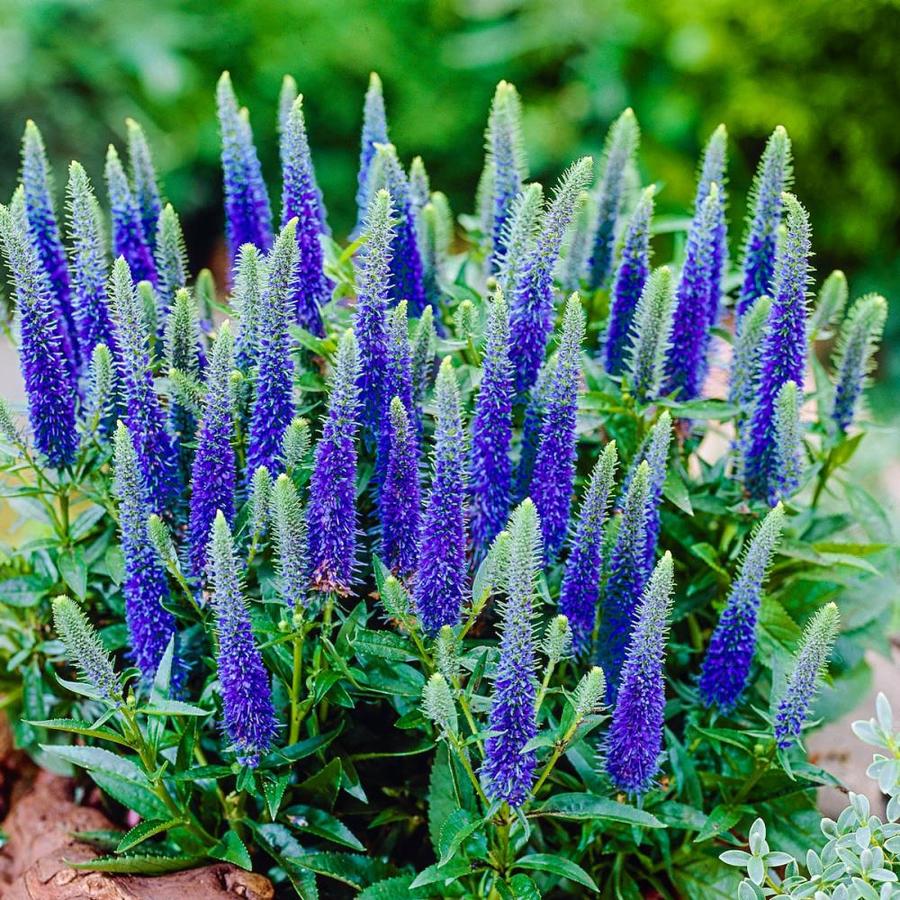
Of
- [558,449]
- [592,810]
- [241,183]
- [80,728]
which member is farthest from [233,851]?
[241,183]

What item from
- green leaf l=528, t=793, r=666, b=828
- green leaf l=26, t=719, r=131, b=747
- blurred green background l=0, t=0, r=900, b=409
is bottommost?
green leaf l=528, t=793, r=666, b=828

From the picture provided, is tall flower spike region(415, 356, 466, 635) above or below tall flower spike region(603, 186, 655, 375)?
below

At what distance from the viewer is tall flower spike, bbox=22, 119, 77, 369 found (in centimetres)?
219

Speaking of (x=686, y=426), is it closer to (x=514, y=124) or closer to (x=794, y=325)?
(x=794, y=325)

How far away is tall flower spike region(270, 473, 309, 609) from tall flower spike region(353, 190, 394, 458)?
237 mm

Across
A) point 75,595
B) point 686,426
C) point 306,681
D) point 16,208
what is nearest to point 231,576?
point 306,681

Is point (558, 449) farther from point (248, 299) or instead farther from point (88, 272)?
point (88, 272)

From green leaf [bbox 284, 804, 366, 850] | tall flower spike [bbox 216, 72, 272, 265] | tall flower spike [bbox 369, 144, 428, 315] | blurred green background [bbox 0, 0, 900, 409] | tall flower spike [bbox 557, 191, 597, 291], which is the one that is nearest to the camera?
green leaf [bbox 284, 804, 366, 850]

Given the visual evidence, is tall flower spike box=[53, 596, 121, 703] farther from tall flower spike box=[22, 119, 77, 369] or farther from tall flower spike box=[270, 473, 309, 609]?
tall flower spike box=[22, 119, 77, 369]

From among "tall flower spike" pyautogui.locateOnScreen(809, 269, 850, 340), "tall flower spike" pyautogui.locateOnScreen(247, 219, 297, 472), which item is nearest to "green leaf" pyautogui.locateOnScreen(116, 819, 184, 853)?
"tall flower spike" pyautogui.locateOnScreen(247, 219, 297, 472)

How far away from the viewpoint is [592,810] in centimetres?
190

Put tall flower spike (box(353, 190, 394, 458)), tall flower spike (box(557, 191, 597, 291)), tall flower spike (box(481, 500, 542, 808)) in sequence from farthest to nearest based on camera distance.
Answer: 1. tall flower spike (box(557, 191, 597, 291))
2. tall flower spike (box(353, 190, 394, 458))
3. tall flower spike (box(481, 500, 542, 808))

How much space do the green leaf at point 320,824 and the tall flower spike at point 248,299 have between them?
80cm

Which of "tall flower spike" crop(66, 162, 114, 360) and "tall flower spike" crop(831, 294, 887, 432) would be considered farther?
"tall flower spike" crop(831, 294, 887, 432)
